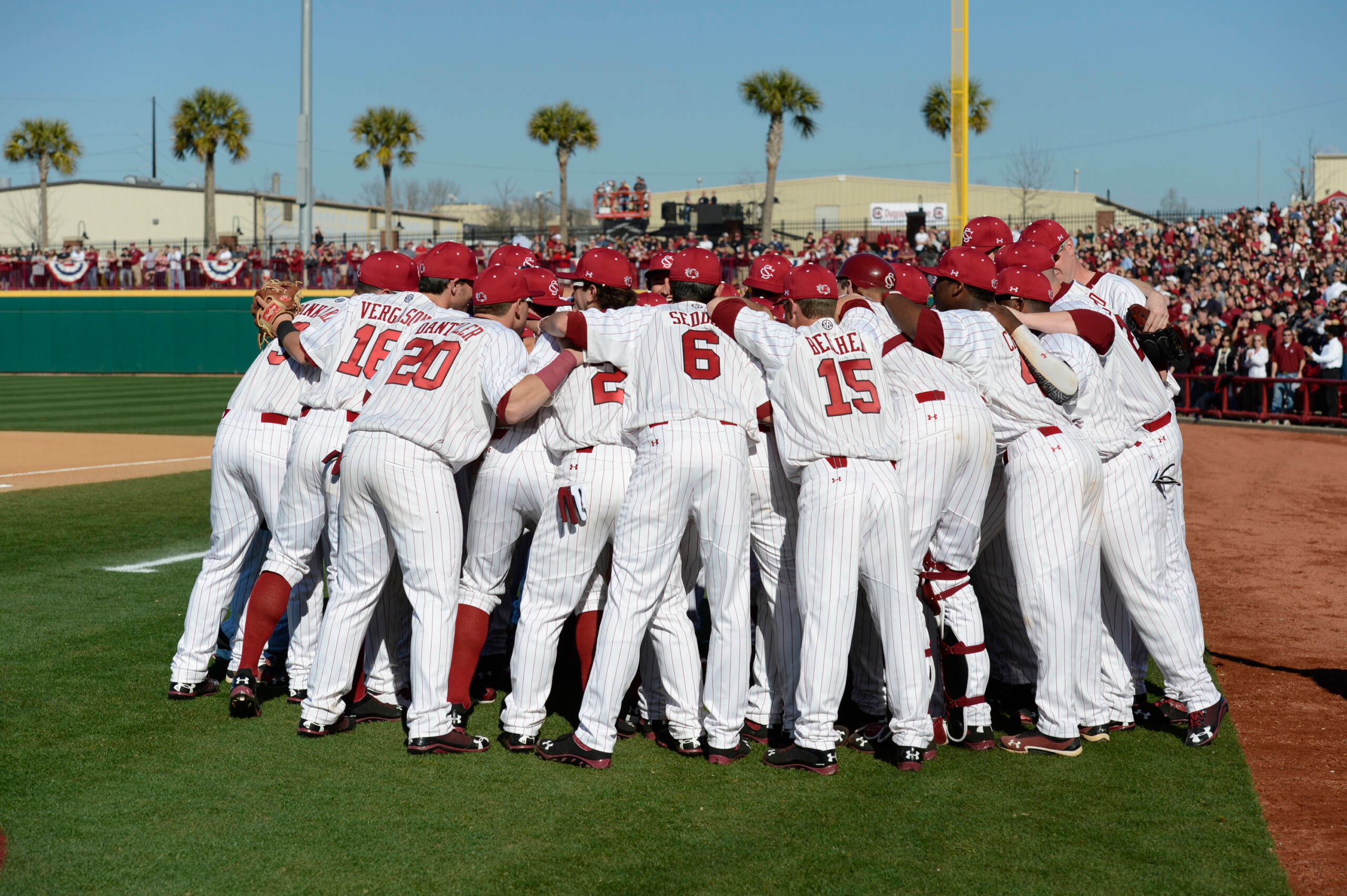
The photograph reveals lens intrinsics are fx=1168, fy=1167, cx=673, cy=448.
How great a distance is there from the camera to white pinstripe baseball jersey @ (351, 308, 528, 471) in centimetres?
462

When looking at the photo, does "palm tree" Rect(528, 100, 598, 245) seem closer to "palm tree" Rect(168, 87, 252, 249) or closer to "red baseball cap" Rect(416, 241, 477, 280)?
"palm tree" Rect(168, 87, 252, 249)

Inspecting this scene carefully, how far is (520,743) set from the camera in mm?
4695

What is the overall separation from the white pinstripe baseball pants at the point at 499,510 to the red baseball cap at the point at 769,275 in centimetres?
121

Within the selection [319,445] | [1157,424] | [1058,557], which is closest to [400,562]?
[319,445]

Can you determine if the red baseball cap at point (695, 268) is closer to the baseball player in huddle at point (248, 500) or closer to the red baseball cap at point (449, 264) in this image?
the red baseball cap at point (449, 264)

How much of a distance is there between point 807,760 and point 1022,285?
7.06 ft

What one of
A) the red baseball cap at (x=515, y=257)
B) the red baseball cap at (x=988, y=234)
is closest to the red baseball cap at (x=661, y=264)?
the red baseball cap at (x=515, y=257)

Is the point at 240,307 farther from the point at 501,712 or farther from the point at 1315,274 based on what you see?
the point at 501,712

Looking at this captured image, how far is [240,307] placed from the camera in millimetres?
32188

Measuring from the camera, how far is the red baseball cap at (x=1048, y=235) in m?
5.57

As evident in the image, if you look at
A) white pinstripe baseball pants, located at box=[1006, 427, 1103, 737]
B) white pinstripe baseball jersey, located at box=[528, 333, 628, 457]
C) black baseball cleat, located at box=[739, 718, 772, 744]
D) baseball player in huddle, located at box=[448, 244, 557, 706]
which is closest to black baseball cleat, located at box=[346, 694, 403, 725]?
baseball player in huddle, located at box=[448, 244, 557, 706]

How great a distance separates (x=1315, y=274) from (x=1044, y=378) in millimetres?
20230

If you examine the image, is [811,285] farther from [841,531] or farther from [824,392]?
[841,531]

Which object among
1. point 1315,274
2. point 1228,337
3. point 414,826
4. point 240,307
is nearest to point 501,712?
point 414,826
